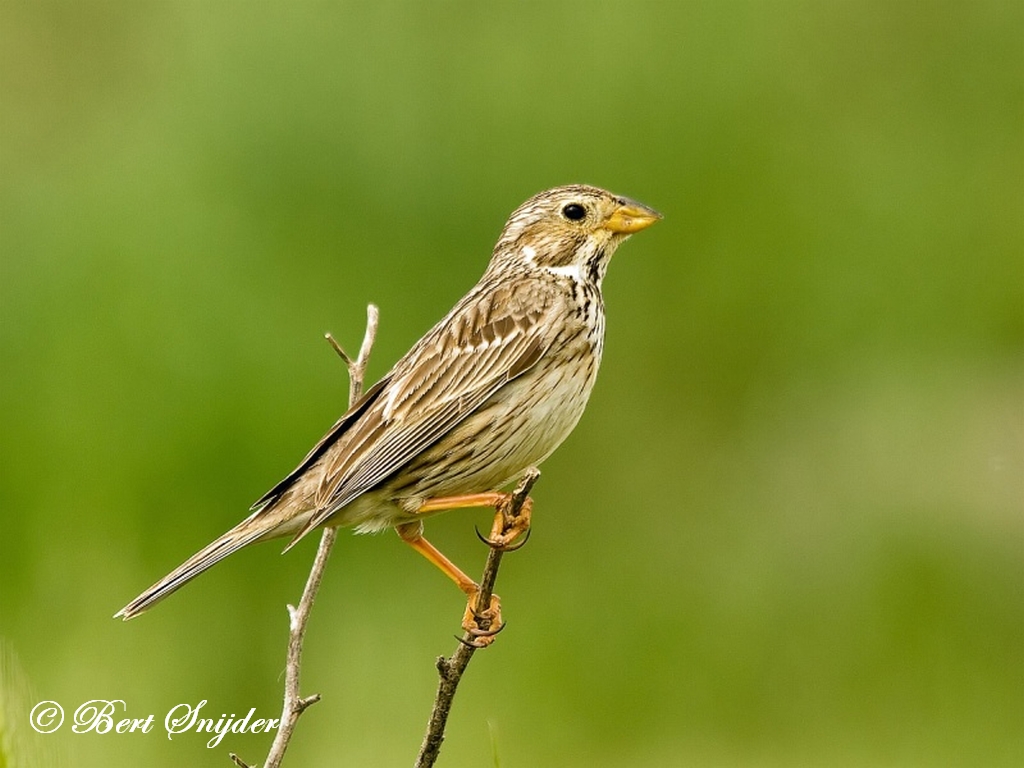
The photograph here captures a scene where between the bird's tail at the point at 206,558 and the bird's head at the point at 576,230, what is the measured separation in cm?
133

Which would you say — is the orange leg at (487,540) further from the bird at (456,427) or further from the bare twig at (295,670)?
the bare twig at (295,670)

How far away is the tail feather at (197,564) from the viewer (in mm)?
4953

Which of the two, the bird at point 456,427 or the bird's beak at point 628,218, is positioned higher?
the bird's beak at point 628,218

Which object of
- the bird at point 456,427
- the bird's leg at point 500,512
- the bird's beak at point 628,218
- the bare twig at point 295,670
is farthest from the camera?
the bird's beak at point 628,218

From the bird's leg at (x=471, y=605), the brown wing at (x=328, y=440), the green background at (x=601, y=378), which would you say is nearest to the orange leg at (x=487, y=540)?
the bird's leg at (x=471, y=605)

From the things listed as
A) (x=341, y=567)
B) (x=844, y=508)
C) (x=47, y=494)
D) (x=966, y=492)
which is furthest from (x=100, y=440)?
(x=966, y=492)

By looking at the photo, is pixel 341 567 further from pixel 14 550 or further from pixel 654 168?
pixel 654 168

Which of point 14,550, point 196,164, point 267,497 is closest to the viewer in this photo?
point 267,497

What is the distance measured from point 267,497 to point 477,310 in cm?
95

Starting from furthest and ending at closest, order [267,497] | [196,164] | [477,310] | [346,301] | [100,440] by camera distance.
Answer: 1. [196,164]
2. [346,301]
3. [100,440]
4. [477,310]
5. [267,497]

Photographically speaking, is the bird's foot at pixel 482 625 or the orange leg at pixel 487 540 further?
the bird's foot at pixel 482 625

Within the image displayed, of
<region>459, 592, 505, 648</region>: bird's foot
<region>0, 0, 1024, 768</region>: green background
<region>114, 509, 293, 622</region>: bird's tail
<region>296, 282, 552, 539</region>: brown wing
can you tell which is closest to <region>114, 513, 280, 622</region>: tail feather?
<region>114, 509, 293, 622</region>: bird's tail

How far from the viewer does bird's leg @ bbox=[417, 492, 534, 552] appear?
4867mm

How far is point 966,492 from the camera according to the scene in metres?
10.6
